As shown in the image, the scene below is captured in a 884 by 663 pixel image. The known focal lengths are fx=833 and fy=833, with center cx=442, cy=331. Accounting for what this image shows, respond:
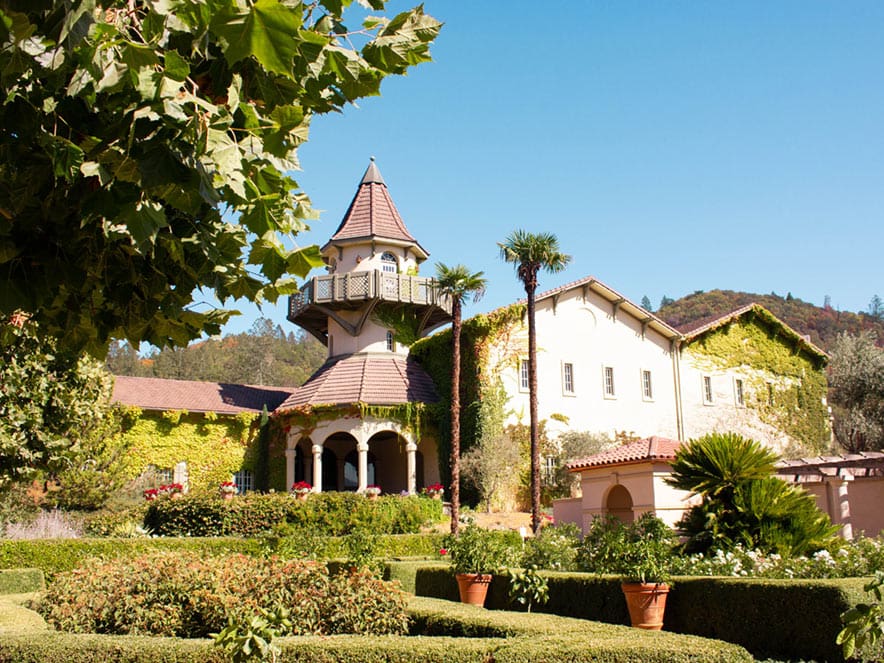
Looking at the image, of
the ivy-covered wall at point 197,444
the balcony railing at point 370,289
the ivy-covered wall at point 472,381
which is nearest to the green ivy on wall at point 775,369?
the ivy-covered wall at point 472,381

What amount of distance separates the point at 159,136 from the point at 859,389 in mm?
41016

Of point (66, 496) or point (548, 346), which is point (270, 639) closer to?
point (66, 496)

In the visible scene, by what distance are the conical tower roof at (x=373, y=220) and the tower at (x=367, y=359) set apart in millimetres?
52

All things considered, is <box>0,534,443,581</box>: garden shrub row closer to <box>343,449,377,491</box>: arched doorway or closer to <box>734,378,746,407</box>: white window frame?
<box>343,449,377,491</box>: arched doorway

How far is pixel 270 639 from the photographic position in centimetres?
720

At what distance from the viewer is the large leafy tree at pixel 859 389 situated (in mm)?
37281

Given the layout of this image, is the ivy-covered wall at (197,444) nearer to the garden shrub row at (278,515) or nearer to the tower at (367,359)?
the tower at (367,359)

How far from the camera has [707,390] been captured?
38062mm

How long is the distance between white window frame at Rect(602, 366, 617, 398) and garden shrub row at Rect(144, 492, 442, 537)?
11.8 meters

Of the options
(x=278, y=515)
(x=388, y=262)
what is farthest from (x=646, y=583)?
(x=388, y=262)

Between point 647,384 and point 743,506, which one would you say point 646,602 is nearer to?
point 743,506

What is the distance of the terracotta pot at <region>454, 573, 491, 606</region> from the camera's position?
1399cm

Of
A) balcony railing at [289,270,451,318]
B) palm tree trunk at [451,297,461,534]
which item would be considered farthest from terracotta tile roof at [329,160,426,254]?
palm tree trunk at [451,297,461,534]

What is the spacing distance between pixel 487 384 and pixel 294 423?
8076 mm
